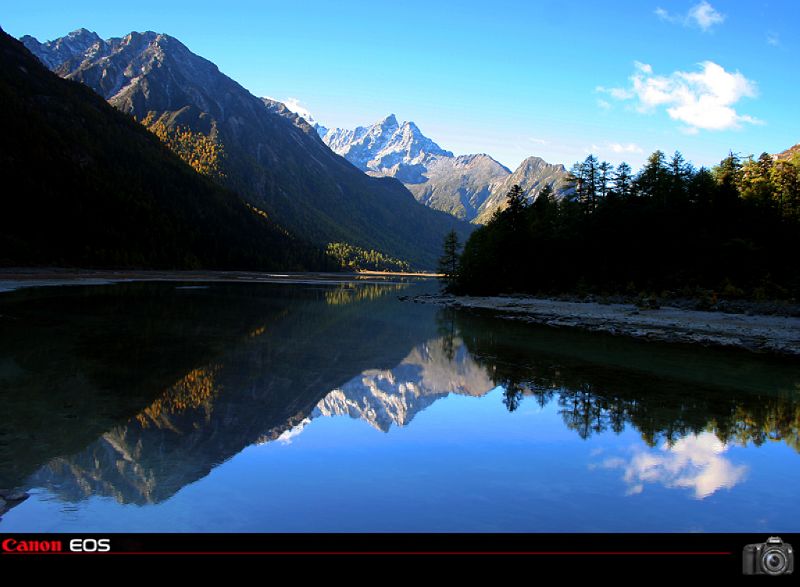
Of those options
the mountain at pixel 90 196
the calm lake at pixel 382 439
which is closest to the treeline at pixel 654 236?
the calm lake at pixel 382 439

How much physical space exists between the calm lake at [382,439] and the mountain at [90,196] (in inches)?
3767

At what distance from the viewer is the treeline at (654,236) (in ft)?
192

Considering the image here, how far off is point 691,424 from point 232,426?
12.9 meters

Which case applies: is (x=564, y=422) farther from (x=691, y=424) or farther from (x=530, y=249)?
(x=530, y=249)

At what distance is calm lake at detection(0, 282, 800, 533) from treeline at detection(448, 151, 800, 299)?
37.8m

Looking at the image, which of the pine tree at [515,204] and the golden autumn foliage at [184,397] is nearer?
the golden autumn foliage at [184,397]

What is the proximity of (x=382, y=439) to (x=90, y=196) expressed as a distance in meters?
148

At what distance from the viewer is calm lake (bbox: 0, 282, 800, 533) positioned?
8.14m

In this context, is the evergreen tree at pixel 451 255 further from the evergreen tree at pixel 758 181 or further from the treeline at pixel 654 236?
the evergreen tree at pixel 758 181
